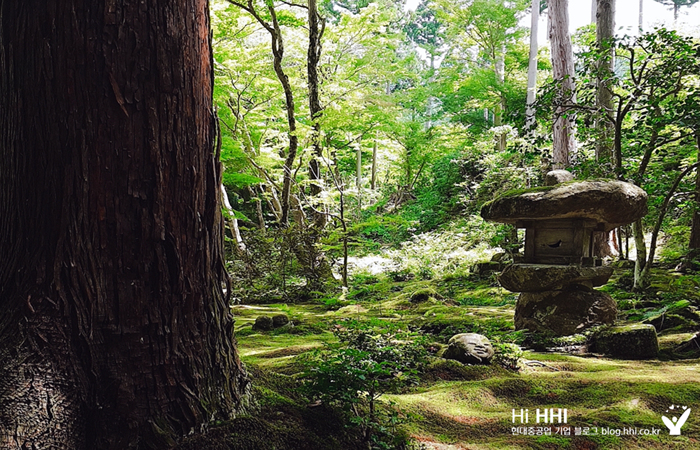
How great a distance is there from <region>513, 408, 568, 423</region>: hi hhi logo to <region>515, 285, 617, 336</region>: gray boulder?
2349 mm

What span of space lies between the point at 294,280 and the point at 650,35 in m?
6.50

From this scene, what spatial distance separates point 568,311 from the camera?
16.3 feet

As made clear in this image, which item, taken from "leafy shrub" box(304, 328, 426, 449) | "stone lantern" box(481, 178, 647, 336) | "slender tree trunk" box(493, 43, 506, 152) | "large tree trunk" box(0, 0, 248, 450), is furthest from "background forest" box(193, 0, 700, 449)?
"large tree trunk" box(0, 0, 248, 450)

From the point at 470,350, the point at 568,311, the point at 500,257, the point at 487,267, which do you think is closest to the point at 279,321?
the point at 470,350

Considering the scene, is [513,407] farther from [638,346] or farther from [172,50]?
[172,50]

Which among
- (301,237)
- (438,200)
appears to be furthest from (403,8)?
(301,237)

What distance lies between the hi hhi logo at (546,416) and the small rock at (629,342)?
1911 mm

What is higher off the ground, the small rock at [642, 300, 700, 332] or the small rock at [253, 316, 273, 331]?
the small rock at [642, 300, 700, 332]

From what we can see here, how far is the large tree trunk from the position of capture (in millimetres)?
1390

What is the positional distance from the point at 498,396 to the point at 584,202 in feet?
8.21

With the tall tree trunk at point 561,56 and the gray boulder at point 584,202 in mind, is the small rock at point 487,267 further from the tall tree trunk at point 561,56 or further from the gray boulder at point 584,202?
the gray boulder at point 584,202

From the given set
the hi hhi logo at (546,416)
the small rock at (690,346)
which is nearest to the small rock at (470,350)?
the hi hhi logo at (546,416)

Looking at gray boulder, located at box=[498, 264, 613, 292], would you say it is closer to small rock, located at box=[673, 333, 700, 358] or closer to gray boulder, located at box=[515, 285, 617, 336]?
gray boulder, located at box=[515, 285, 617, 336]

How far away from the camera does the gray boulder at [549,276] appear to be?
4852 millimetres
